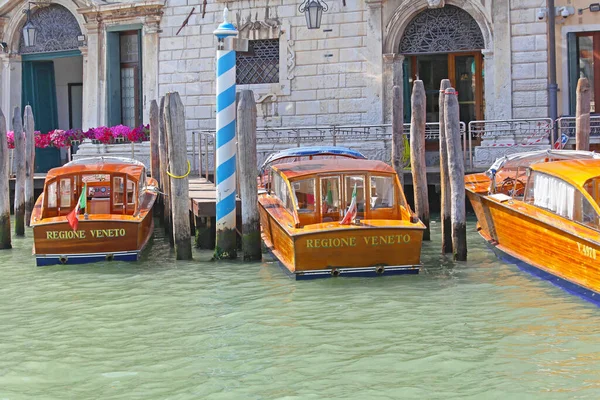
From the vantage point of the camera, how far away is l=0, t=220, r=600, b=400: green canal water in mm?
7094

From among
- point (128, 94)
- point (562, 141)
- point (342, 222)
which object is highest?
point (128, 94)

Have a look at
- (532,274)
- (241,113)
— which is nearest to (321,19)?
(241,113)

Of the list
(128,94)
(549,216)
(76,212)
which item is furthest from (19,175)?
(549,216)

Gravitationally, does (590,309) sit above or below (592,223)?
below

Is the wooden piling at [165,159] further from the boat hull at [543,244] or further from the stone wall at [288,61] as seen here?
the stone wall at [288,61]

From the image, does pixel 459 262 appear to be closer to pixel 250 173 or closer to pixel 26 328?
pixel 250 173

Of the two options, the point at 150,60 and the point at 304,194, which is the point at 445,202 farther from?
the point at 150,60

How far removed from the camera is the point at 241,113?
480 inches

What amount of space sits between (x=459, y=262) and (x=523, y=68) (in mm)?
7599

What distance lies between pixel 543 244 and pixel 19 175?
8.28m

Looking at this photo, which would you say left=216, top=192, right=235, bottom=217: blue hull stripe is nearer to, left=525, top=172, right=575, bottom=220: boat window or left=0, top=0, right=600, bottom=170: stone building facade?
left=525, top=172, right=575, bottom=220: boat window

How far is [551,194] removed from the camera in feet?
35.7

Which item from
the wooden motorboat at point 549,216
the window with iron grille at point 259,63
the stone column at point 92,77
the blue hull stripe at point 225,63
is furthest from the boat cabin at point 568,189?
the stone column at point 92,77

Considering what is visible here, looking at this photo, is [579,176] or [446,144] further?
[446,144]
